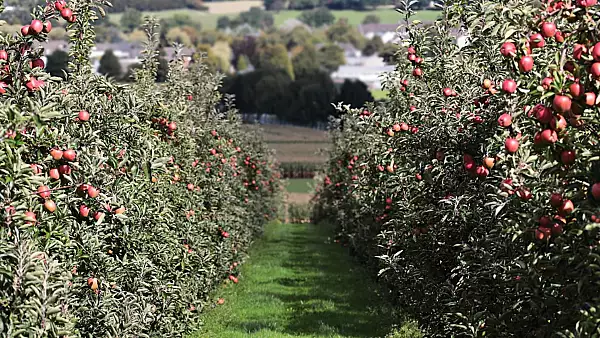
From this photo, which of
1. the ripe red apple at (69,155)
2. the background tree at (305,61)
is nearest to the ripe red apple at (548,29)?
the ripe red apple at (69,155)

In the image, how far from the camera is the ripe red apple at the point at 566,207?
430 centimetres

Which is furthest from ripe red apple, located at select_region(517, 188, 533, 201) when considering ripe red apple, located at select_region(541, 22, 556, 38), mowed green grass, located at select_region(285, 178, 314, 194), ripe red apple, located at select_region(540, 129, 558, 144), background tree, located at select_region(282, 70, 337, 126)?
background tree, located at select_region(282, 70, 337, 126)

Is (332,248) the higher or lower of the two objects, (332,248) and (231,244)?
the lower

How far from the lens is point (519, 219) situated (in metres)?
4.84

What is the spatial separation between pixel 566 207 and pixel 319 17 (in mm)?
167096

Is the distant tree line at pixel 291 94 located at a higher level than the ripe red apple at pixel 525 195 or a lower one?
lower

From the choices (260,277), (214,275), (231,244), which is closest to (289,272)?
(260,277)

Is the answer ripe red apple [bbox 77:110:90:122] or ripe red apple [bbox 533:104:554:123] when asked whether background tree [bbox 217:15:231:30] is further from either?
ripe red apple [bbox 533:104:554:123]

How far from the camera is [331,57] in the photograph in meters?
129

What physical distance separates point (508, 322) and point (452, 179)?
1.97m

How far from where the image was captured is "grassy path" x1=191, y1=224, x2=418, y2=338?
1102 cm

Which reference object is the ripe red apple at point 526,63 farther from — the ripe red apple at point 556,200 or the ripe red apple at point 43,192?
the ripe red apple at point 43,192

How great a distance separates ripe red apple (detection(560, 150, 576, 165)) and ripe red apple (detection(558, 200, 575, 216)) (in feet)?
0.73

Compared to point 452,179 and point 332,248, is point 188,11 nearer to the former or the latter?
point 332,248
